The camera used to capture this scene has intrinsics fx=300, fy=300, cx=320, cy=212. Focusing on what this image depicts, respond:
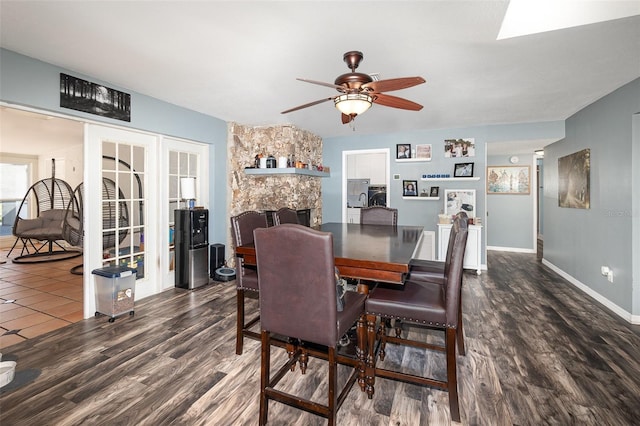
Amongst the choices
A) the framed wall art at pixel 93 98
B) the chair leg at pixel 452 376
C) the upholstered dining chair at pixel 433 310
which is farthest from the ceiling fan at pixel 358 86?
the framed wall art at pixel 93 98

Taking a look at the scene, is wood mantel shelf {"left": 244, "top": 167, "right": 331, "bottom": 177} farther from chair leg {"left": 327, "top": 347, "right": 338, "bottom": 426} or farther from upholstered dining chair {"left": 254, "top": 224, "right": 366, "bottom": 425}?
chair leg {"left": 327, "top": 347, "right": 338, "bottom": 426}

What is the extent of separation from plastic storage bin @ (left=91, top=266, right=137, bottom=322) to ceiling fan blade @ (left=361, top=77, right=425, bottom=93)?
114 inches

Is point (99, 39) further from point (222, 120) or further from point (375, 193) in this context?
point (375, 193)

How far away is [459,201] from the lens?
518 cm

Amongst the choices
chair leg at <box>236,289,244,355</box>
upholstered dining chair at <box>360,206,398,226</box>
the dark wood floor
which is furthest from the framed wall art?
upholstered dining chair at <box>360,206,398,226</box>

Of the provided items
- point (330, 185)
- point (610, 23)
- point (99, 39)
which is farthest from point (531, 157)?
point (99, 39)

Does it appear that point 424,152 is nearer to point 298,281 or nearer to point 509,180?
point 509,180

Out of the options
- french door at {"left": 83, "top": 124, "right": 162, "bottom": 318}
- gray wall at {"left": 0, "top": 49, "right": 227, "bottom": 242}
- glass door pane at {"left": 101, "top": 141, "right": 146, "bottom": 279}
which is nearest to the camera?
gray wall at {"left": 0, "top": 49, "right": 227, "bottom": 242}

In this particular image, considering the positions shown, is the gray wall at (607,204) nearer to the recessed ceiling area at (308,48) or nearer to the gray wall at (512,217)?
the recessed ceiling area at (308,48)

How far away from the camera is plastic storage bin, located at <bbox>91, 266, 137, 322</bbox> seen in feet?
9.69

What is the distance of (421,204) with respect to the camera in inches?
215

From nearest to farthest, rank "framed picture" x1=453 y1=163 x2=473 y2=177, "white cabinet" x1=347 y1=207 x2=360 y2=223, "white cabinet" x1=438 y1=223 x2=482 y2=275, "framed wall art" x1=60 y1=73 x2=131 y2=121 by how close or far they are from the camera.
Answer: "framed wall art" x1=60 y1=73 x2=131 y2=121 < "white cabinet" x1=438 y1=223 x2=482 y2=275 < "framed picture" x1=453 y1=163 x2=473 y2=177 < "white cabinet" x1=347 y1=207 x2=360 y2=223

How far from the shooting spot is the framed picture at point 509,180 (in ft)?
20.9

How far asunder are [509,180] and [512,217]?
81 centimetres
